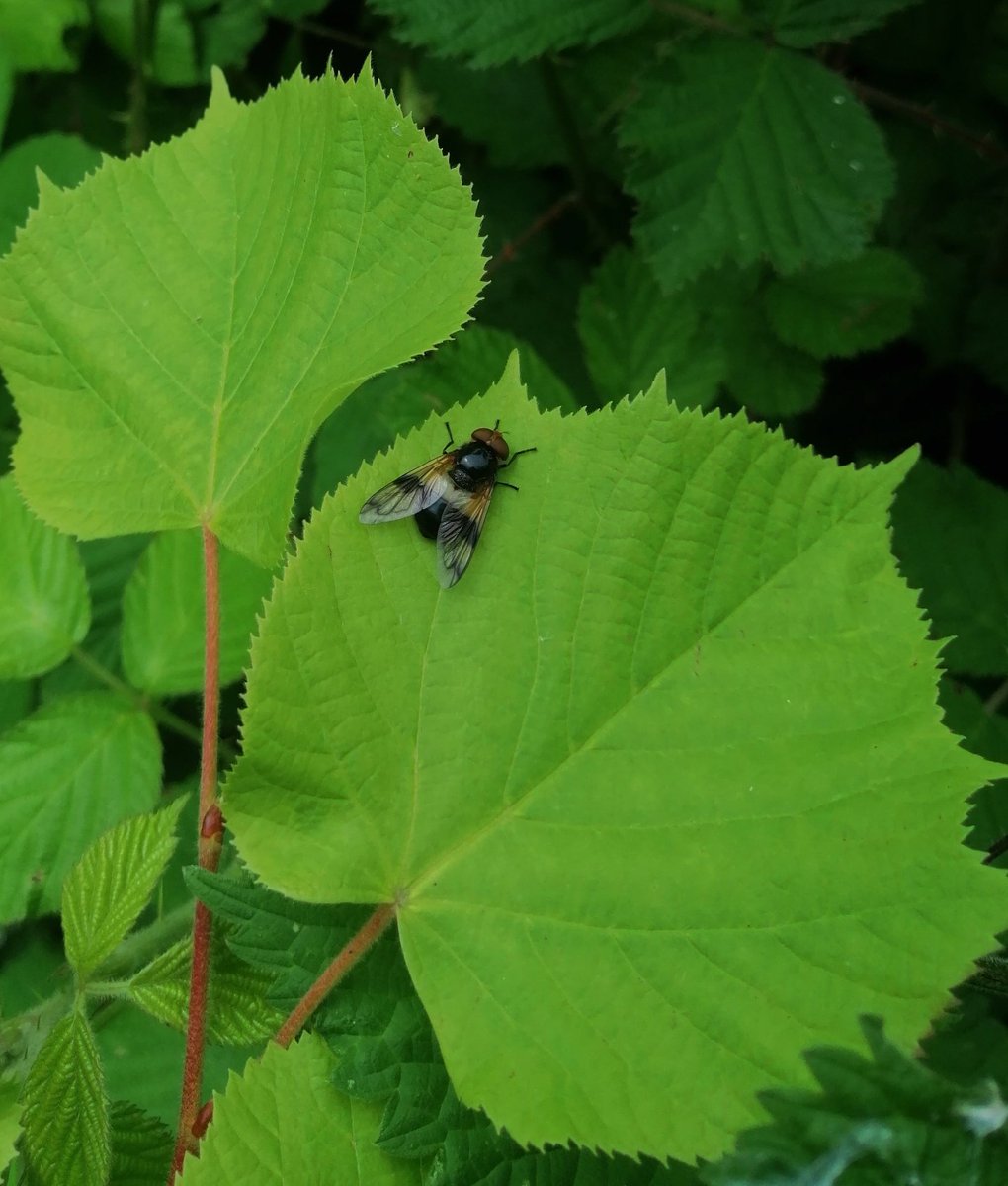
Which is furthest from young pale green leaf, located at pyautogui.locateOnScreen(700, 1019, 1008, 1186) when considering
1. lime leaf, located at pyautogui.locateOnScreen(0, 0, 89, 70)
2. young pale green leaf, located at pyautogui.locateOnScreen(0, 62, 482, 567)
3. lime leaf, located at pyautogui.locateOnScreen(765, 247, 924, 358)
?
lime leaf, located at pyautogui.locateOnScreen(0, 0, 89, 70)

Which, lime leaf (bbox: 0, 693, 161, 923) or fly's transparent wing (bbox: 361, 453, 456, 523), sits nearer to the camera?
fly's transparent wing (bbox: 361, 453, 456, 523)

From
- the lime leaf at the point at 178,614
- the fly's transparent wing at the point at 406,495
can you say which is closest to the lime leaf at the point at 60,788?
the lime leaf at the point at 178,614

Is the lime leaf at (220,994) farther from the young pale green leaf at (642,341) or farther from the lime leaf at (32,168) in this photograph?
the lime leaf at (32,168)

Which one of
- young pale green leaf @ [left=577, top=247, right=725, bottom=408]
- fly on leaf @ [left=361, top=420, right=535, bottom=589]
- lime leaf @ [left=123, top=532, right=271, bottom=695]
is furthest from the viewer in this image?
young pale green leaf @ [left=577, top=247, right=725, bottom=408]

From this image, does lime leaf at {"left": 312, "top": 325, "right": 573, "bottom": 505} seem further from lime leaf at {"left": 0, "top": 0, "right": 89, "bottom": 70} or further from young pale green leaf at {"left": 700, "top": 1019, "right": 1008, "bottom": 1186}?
young pale green leaf at {"left": 700, "top": 1019, "right": 1008, "bottom": 1186}

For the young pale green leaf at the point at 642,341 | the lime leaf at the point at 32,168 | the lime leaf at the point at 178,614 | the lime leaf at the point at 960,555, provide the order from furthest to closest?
the lime leaf at the point at 32,168 < the young pale green leaf at the point at 642,341 < the lime leaf at the point at 960,555 < the lime leaf at the point at 178,614

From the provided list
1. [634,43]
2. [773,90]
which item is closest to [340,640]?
[773,90]

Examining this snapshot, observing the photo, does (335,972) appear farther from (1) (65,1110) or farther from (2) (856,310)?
(2) (856,310)
